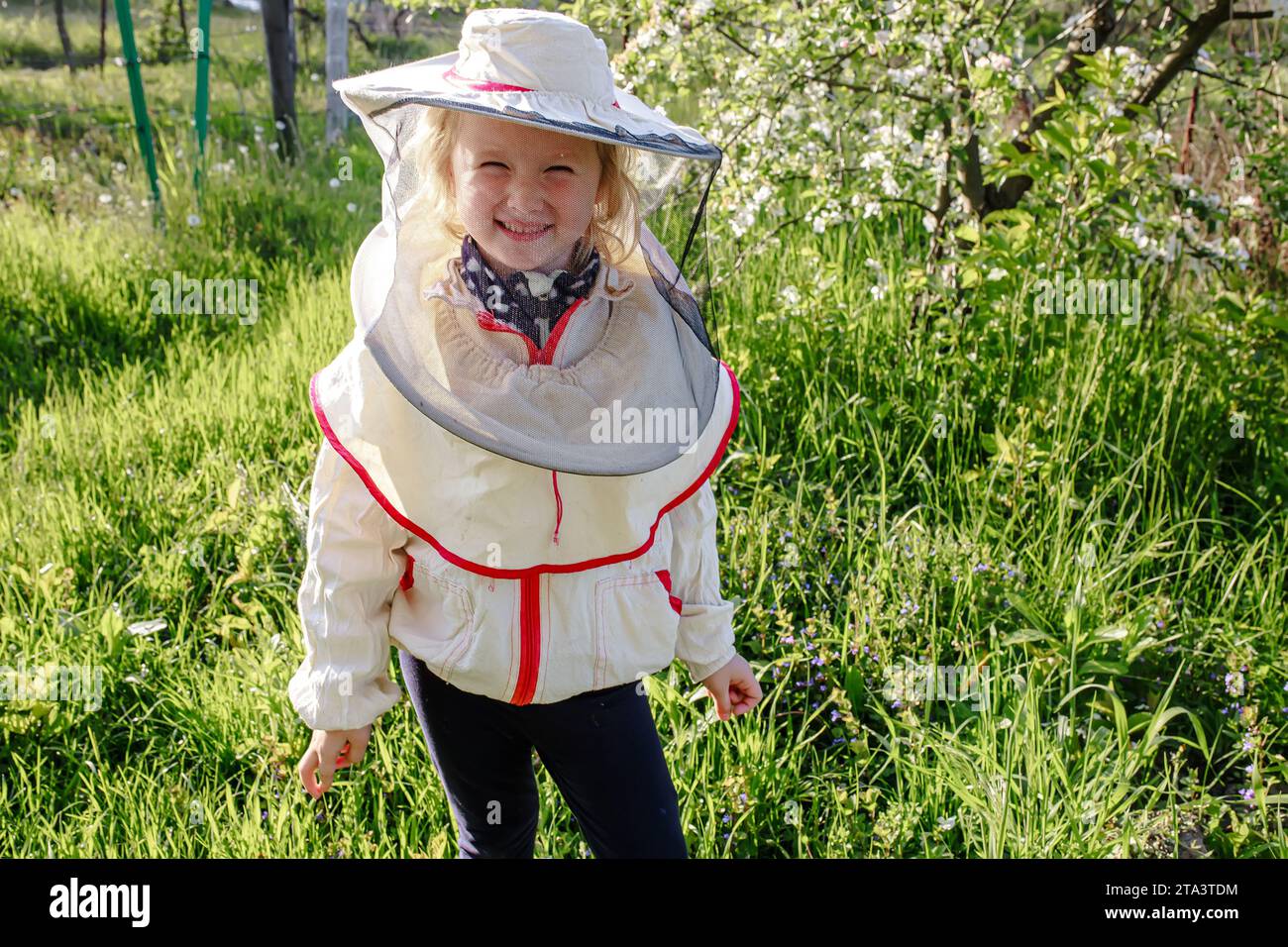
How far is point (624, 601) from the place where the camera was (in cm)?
178

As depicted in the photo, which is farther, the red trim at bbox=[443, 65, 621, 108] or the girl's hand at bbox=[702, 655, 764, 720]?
the girl's hand at bbox=[702, 655, 764, 720]

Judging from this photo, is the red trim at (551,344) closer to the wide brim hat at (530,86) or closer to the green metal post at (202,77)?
the wide brim hat at (530,86)

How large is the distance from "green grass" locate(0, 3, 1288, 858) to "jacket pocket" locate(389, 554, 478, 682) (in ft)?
2.50

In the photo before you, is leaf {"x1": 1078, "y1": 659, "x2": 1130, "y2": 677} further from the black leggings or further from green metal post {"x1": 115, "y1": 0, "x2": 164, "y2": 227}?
green metal post {"x1": 115, "y1": 0, "x2": 164, "y2": 227}

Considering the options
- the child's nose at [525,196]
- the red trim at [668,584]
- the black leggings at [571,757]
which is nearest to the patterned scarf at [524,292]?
the child's nose at [525,196]

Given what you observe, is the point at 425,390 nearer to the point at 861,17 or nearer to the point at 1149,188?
the point at 861,17

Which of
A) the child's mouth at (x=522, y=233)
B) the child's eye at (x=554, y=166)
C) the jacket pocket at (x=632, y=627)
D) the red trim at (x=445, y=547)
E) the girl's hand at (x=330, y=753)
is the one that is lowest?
the girl's hand at (x=330, y=753)

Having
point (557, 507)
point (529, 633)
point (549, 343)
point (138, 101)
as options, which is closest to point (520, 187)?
point (549, 343)

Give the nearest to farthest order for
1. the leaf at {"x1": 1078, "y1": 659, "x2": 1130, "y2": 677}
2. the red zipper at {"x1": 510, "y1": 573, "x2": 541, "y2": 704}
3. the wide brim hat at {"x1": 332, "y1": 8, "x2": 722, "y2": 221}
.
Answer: the wide brim hat at {"x1": 332, "y1": 8, "x2": 722, "y2": 221}, the red zipper at {"x1": 510, "y1": 573, "x2": 541, "y2": 704}, the leaf at {"x1": 1078, "y1": 659, "x2": 1130, "y2": 677}

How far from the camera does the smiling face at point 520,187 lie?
1.62 m

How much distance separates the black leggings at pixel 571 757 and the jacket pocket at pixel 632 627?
70mm

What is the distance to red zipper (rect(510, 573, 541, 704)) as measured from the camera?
172 centimetres

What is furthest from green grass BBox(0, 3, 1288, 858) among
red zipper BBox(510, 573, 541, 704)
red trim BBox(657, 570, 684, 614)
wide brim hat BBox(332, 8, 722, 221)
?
wide brim hat BBox(332, 8, 722, 221)

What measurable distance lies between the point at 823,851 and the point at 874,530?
1.10m
